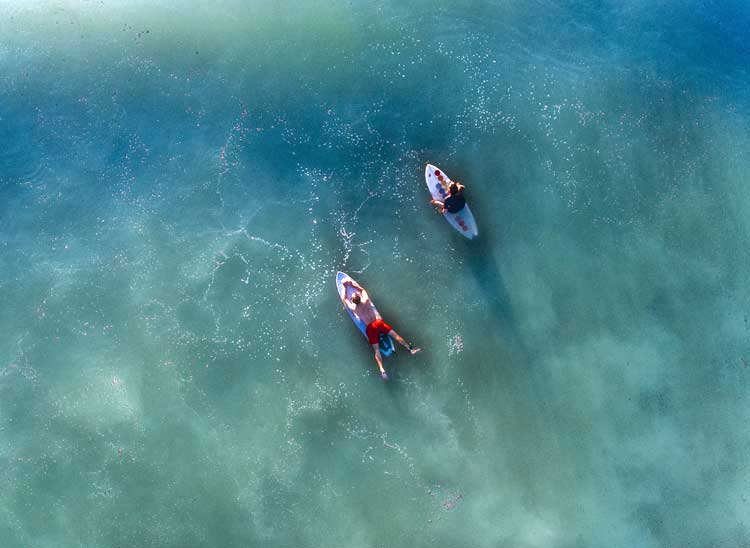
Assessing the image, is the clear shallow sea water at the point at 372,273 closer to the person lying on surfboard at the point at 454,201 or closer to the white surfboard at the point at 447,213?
the white surfboard at the point at 447,213

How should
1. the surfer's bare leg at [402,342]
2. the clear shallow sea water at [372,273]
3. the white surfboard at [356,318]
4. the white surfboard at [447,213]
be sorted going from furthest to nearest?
the white surfboard at [447,213] < the clear shallow sea water at [372,273] < the white surfboard at [356,318] < the surfer's bare leg at [402,342]

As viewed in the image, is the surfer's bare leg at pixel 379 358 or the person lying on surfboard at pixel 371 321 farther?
the surfer's bare leg at pixel 379 358

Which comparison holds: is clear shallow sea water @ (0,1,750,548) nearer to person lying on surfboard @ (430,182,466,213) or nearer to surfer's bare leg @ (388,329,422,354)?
surfer's bare leg @ (388,329,422,354)

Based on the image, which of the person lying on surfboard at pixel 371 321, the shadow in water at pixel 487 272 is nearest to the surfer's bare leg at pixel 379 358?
the person lying on surfboard at pixel 371 321

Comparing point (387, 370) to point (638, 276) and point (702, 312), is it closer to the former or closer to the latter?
point (638, 276)

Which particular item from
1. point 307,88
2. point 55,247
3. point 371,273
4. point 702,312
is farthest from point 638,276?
point 55,247

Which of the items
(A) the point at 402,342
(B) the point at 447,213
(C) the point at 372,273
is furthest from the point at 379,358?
(B) the point at 447,213

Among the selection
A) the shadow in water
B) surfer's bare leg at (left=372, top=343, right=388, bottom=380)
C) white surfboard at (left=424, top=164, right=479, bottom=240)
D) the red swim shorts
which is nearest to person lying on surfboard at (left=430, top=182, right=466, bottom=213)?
white surfboard at (left=424, top=164, right=479, bottom=240)
